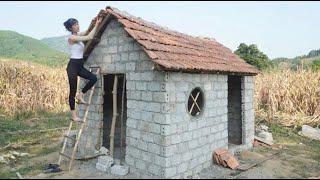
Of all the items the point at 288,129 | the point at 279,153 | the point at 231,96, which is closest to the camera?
the point at 279,153

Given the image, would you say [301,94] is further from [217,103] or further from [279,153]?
[217,103]

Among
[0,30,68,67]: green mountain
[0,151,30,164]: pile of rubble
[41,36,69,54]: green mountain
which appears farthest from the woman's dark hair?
[41,36,69,54]: green mountain

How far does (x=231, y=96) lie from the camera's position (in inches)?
399

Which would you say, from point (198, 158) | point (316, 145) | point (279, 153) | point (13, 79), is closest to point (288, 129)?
point (316, 145)

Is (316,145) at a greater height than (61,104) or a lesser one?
lesser

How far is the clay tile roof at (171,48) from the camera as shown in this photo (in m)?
6.46

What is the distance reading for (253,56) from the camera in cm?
3203

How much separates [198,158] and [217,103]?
5.19 feet

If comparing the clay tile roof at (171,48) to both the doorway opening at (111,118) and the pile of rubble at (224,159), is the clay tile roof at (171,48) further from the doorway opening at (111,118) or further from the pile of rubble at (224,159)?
the pile of rubble at (224,159)

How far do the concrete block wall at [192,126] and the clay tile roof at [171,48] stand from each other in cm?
26

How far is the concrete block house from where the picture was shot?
6398 millimetres

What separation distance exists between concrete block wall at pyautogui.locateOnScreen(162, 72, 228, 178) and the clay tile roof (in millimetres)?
259

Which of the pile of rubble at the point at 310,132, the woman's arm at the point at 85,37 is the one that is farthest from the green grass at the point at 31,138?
the pile of rubble at the point at 310,132

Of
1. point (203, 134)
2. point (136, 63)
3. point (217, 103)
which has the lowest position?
point (203, 134)
